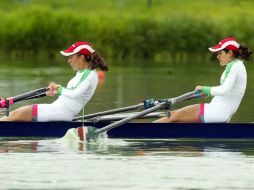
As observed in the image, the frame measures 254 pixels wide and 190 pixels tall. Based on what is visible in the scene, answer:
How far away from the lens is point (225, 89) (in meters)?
18.2

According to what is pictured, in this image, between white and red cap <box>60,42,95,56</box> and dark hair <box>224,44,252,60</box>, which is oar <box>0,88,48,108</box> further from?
dark hair <box>224,44,252,60</box>

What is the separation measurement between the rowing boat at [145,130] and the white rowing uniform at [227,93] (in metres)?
0.17

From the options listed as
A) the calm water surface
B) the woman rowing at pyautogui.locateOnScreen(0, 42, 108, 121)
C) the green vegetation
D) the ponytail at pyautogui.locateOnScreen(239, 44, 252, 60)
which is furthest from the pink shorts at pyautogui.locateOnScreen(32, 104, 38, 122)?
the green vegetation

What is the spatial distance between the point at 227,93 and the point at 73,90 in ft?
8.34

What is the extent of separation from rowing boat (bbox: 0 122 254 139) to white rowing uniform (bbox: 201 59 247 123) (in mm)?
166

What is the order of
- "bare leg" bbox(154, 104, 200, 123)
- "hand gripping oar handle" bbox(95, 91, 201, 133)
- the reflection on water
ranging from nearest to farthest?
the reflection on water → "hand gripping oar handle" bbox(95, 91, 201, 133) → "bare leg" bbox(154, 104, 200, 123)

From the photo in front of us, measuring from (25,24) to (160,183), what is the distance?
44159 millimetres

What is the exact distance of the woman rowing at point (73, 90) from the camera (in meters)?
18.4

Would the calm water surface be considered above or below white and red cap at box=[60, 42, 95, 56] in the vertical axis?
below

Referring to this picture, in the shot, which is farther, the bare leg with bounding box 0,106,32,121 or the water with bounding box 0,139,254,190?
the bare leg with bounding box 0,106,32,121

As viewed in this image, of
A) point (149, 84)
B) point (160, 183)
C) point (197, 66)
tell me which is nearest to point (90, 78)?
point (160, 183)

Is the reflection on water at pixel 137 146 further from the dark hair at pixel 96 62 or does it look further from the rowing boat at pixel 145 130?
the dark hair at pixel 96 62

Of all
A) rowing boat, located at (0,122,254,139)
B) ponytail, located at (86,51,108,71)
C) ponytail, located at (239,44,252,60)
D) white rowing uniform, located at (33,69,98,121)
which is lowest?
rowing boat, located at (0,122,254,139)

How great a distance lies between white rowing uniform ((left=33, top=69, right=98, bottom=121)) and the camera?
18.4 m
